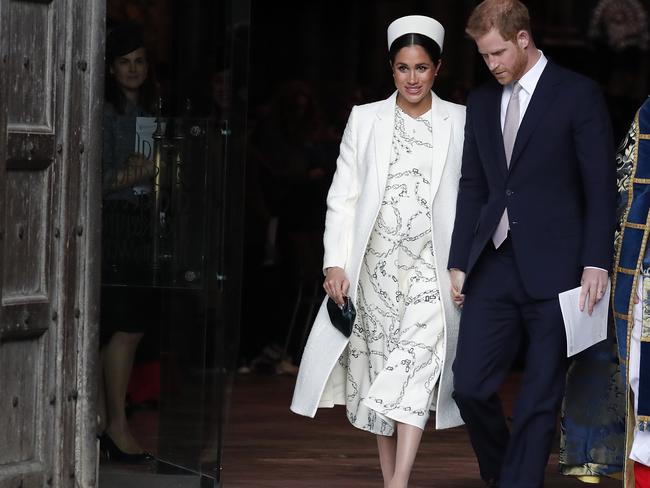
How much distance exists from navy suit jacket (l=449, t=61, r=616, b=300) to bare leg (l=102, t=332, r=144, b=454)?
138 cm

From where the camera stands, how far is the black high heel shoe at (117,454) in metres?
5.89

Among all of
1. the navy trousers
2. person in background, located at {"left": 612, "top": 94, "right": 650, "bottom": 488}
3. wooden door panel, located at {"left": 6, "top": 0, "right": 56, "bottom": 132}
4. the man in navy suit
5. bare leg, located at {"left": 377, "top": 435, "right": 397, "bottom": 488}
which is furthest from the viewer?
bare leg, located at {"left": 377, "top": 435, "right": 397, "bottom": 488}

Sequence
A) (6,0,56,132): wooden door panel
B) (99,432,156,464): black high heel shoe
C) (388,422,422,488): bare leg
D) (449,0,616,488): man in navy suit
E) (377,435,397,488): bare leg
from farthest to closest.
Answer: (377,435,397,488): bare leg, (99,432,156,464): black high heel shoe, (388,422,422,488): bare leg, (449,0,616,488): man in navy suit, (6,0,56,132): wooden door panel

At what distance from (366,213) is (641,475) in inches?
54.2

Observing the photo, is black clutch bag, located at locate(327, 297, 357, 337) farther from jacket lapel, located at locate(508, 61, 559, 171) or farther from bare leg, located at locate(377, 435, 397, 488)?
jacket lapel, located at locate(508, 61, 559, 171)

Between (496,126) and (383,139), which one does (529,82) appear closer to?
(496,126)

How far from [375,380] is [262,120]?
5.32 meters

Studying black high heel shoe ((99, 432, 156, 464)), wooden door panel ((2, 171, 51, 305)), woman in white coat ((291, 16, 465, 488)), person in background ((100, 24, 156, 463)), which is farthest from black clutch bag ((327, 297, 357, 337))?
wooden door panel ((2, 171, 51, 305))

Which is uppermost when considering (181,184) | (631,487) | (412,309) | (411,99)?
(411,99)

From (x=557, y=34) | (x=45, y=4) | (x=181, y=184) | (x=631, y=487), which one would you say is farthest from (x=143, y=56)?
(x=557, y=34)

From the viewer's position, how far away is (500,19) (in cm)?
552

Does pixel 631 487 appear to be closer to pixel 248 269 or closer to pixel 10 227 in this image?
pixel 10 227

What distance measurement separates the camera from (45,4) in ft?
16.5

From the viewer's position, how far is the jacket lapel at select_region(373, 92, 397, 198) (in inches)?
230
